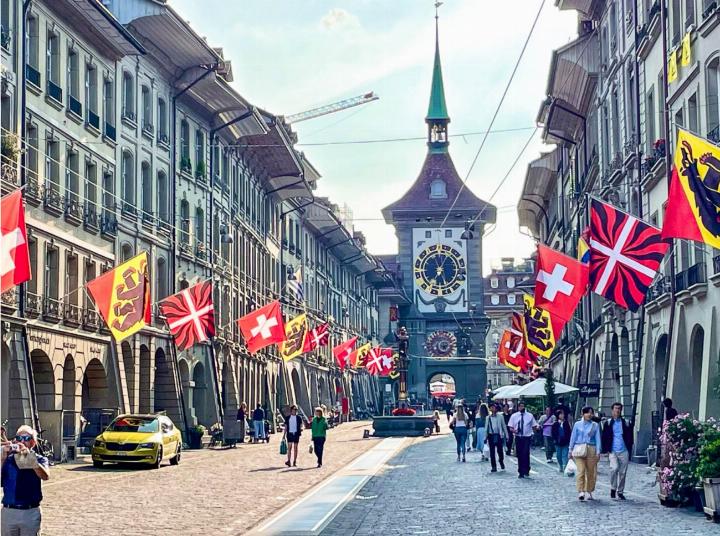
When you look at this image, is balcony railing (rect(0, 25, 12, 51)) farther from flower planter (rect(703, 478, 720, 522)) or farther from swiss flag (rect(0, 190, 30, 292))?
flower planter (rect(703, 478, 720, 522))

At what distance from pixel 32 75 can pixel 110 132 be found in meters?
7.38

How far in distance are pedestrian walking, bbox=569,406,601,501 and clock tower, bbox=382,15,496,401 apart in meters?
99.3

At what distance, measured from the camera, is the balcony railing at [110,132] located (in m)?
44.3

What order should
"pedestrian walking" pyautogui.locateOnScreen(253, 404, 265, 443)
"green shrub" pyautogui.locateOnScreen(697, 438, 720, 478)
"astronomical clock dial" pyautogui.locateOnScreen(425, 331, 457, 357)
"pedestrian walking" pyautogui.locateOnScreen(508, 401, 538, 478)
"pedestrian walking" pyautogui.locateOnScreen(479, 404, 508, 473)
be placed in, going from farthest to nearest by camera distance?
"astronomical clock dial" pyautogui.locateOnScreen(425, 331, 457, 357) < "pedestrian walking" pyautogui.locateOnScreen(253, 404, 265, 443) < "pedestrian walking" pyautogui.locateOnScreen(479, 404, 508, 473) < "pedestrian walking" pyautogui.locateOnScreen(508, 401, 538, 478) < "green shrub" pyautogui.locateOnScreen(697, 438, 720, 478)

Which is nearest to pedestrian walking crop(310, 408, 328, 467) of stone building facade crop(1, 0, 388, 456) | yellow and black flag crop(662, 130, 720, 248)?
stone building facade crop(1, 0, 388, 456)

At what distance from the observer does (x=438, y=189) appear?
129m

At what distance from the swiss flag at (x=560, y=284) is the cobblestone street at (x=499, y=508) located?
4.03m

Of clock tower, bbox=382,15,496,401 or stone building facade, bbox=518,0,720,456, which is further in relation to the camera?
clock tower, bbox=382,15,496,401

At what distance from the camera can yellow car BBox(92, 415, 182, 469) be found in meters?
33.6

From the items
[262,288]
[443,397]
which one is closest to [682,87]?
[262,288]

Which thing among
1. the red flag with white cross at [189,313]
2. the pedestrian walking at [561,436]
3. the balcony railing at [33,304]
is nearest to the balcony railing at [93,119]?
the red flag with white cross at [189,313]

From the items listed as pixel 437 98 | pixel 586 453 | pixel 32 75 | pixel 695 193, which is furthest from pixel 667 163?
pixel 437 98

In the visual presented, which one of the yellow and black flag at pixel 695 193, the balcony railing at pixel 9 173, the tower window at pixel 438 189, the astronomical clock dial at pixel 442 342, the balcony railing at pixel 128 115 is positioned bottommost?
the astronomical clock dial at pixel 442 342

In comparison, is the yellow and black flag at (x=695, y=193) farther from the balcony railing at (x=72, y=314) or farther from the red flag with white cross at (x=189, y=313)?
the balcony railing at (x=72, y=314)
